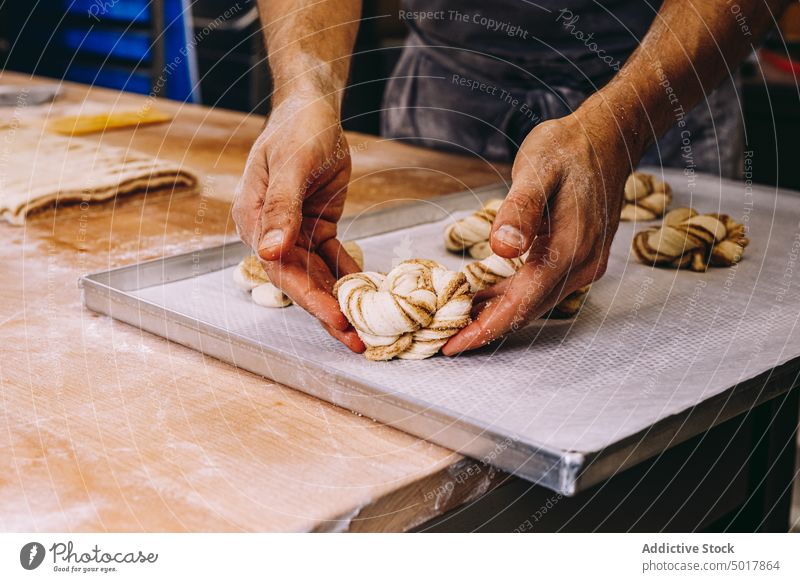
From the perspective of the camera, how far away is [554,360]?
3.18 feet

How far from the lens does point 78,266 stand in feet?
4.32

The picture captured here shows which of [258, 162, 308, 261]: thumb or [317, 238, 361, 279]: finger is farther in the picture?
[317, 238, 361, 279]: finger

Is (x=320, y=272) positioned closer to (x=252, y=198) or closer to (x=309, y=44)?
(x=252, y=198)

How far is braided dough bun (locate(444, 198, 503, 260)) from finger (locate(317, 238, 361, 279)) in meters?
0.23

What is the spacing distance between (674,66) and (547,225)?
390 mm

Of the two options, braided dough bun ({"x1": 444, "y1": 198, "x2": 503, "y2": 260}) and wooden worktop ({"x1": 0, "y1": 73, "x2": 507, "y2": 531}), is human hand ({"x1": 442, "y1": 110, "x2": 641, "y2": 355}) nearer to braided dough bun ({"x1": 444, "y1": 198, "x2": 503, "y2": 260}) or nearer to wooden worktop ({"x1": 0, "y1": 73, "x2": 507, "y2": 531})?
wooden worktop ({"x1": 0, "y1": 73, "x2": 507, "y2": 531})

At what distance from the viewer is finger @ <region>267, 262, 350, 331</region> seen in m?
0.98

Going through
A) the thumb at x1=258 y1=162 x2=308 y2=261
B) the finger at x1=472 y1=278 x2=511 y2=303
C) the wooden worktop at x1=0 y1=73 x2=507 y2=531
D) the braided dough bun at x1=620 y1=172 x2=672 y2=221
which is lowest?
the wooden worktop at x1=0 y1=73 x2=507 y2=531

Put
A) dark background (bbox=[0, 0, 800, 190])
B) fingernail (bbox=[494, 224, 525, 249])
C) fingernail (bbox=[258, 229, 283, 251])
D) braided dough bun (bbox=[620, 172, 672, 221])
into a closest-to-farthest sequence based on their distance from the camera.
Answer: fingernail (bbox=[494, 224, 525, 249])
fingernail (bbox=[258, 229, 283, 251])
braided dough bun (bbox=[620, 172, 672, 221])
dark background (bbox=[0, 0, 800, 190])

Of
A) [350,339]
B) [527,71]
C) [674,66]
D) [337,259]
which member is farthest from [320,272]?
[527,71]

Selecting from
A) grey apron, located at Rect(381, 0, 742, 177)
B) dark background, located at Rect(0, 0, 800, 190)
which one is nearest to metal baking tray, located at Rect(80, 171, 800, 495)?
grey apron, located at Rect(381, 0, 742, 177)
